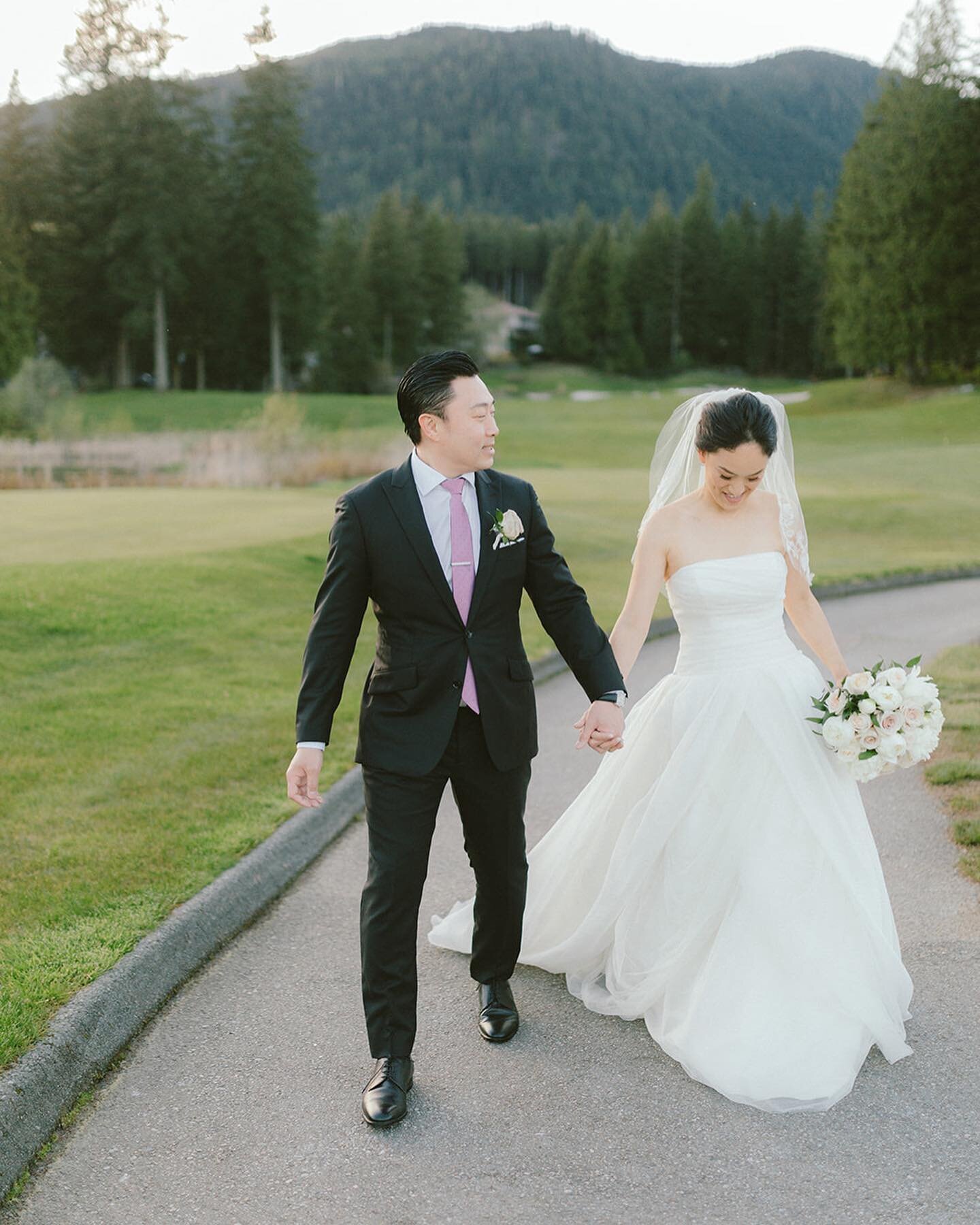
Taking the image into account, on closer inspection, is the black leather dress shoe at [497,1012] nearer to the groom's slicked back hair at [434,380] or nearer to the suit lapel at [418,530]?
the suit lapel at [418,530]

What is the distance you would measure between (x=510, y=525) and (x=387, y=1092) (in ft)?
5.94

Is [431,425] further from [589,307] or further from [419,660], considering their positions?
[589,307]

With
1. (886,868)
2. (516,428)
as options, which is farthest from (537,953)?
(516,428)

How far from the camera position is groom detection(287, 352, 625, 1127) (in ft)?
11.4

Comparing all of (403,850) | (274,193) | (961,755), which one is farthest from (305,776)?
(274,193)

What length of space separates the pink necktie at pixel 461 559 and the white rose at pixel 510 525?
126 mm

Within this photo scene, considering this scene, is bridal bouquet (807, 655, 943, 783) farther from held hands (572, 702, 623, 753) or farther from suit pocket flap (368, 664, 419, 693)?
suit pocket flap (368, 664, 419, 693)

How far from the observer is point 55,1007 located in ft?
12.4

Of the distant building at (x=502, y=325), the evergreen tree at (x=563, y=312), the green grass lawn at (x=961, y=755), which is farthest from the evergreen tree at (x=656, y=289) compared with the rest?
the green grass lawn at (x=961, y=755)

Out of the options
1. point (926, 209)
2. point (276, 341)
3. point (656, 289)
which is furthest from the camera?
point (656, 289)

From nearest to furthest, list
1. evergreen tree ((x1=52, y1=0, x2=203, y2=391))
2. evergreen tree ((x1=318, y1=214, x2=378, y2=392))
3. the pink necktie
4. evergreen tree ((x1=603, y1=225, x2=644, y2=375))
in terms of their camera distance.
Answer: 1. the pink necktie
2. evergreen tree ((x1=52, y1=0, x2=203, y2=391))
3. evergreen tree ((x1=318, y1=214, x2=378, y2=392))
4. evergreen tree ((x1=603, y1=225, x2=644, y2=375))

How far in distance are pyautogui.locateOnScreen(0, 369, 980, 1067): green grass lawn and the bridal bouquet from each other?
2838 mm

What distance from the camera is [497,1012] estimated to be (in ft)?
13.0

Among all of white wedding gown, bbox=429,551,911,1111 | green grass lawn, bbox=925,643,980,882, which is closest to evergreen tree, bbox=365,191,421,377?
green grass lawn, bbox=925,643,980,882
